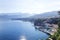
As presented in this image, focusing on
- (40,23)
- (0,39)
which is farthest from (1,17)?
(0,39)

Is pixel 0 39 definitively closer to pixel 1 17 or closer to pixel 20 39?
pixel 20 39

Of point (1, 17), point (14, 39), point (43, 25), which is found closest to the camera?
point (14, 39)

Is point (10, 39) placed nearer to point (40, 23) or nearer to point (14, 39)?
point (14, 39)

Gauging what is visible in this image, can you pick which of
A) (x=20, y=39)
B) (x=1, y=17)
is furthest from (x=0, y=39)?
(x=1, y=17)

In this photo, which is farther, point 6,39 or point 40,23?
point 40,23

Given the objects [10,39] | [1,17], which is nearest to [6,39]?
[10,39]

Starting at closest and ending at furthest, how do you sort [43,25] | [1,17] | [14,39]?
[14,39] → [43,25] → [1,17]

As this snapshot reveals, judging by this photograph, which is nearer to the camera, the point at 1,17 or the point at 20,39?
the point at 20,39
